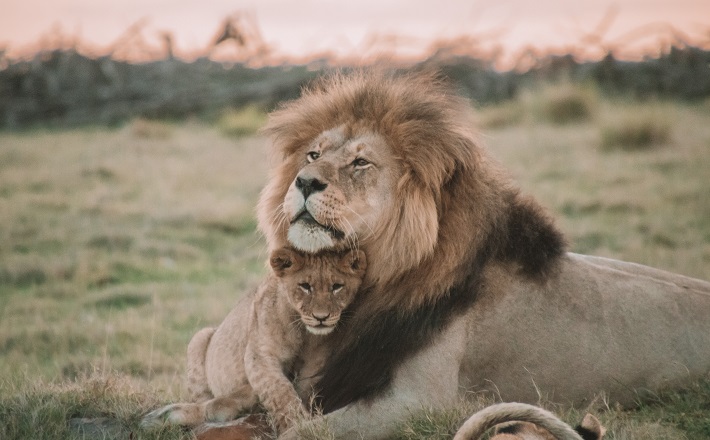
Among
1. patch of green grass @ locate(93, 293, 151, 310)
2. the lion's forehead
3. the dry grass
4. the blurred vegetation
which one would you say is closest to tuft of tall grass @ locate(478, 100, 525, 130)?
the blurred vegetation

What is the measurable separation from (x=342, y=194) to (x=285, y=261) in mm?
464

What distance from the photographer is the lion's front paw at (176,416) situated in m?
4.49

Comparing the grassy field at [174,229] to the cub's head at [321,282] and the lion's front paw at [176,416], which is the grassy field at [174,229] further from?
the cub's head at [321,282]

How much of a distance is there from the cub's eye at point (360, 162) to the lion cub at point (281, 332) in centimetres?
41

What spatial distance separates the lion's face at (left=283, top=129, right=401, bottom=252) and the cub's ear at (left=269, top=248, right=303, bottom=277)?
0.19 metres

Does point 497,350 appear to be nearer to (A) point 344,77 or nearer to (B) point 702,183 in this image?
(A) point 344,77

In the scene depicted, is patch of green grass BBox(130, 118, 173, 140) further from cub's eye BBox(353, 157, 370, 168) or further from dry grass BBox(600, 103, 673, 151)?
cub's eye BBox(353, 157, 370, 168)

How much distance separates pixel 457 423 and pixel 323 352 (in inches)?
32.4

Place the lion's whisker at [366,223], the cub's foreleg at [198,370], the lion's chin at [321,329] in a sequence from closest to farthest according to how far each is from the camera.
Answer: the lion's whisker at [366,223] → the lion's chin at [321,329] → the cub's foreleg at [198,370]

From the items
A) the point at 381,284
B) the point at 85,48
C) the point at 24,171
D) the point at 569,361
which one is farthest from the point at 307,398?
the point at 85,48

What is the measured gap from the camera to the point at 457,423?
13.4 feet

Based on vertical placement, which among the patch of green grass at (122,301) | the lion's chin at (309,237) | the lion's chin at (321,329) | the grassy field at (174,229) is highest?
the lion's chin at (309,237)

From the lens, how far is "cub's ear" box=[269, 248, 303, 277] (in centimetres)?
457

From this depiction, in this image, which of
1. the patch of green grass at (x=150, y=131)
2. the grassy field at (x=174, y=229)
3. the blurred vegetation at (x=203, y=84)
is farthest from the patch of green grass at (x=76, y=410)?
the blurred vegetation at (x=203, y=84)
